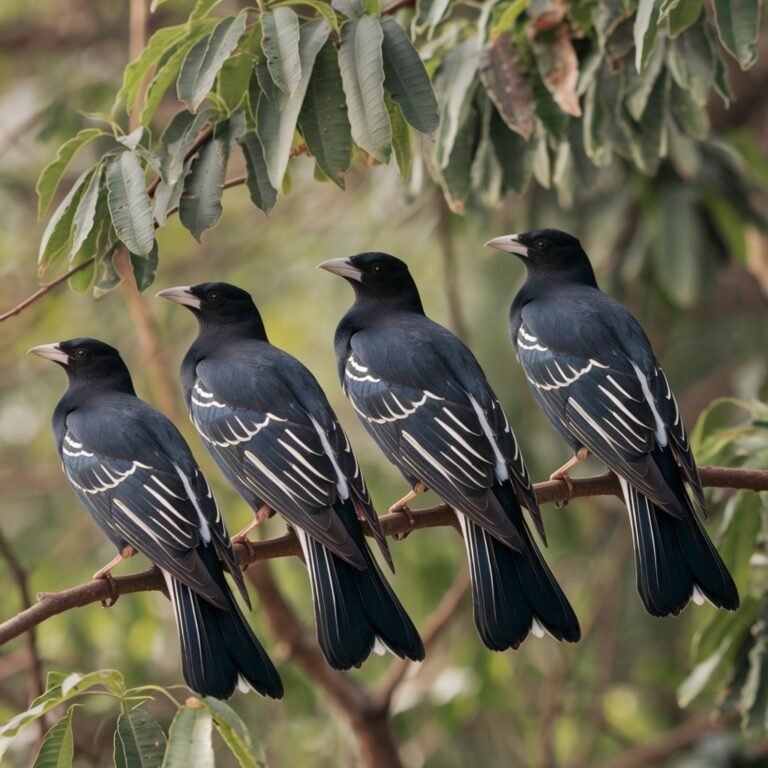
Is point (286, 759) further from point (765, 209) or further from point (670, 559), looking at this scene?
point (670, 559)

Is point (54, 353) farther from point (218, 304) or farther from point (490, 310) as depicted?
point (490, 310)

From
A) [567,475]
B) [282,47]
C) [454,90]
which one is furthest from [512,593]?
[454,90]

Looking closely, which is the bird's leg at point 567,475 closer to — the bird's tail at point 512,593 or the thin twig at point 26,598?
the bird's tail at point 512,593

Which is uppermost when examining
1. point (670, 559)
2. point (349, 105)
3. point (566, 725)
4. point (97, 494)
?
point (349, 105)

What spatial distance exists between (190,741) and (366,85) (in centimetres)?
157

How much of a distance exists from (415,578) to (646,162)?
3.17 metres

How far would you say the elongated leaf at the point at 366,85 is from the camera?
139 inches

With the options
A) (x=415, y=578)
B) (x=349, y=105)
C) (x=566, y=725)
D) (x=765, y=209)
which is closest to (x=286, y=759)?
(x=415, y=578)

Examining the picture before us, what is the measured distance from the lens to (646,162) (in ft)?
16.3

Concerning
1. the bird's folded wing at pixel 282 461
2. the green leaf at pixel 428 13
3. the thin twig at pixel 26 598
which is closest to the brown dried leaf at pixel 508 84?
the green leaf at pixel 428 13

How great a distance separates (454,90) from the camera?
15.1ft

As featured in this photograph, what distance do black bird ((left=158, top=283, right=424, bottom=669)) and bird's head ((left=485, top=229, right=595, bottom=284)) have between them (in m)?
0.74

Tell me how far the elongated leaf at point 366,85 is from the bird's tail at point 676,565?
1.08 meters

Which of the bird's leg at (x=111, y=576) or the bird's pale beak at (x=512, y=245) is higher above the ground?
the bird's pale beak at (x=512, y=245)
